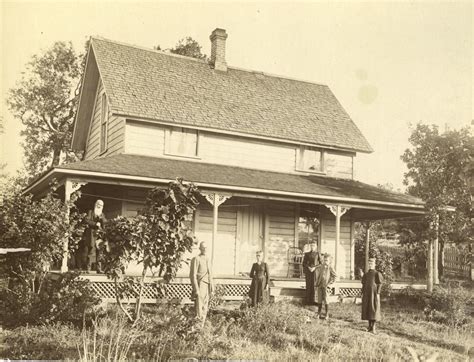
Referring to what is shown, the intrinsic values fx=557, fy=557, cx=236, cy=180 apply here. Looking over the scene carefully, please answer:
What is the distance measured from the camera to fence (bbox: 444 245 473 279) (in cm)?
3228

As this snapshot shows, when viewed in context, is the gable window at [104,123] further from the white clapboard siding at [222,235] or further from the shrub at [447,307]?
the shrub at [447,307]

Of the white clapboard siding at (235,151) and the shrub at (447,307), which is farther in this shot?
the white clapboard siding at (235,151)

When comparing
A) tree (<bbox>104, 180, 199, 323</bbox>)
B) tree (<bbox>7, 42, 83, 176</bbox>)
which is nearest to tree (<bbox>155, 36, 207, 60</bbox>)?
tree (<bbox>7, 42, 83, 176</bbox>)

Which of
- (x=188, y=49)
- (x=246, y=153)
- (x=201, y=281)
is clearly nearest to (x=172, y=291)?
(x=201, y=281)

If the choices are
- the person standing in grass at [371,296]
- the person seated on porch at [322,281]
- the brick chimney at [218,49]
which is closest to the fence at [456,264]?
the brick chimney at [218,49]

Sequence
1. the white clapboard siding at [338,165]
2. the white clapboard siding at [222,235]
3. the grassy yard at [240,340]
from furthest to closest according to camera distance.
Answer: the white clapboard siding at [338,165]
the white clapboard siding at [222,235]
the grassy yard at [240,340]

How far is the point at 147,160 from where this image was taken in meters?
17.1

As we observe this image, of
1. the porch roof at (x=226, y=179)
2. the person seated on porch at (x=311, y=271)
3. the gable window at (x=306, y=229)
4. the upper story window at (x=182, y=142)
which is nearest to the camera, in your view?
the porch roof at (x=226, y=179)

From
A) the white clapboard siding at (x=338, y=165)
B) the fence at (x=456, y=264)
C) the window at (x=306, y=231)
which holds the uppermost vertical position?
the white clapboard siding at (x=338, y=165)

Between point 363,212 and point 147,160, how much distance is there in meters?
8.57

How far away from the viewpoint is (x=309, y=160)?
20953 mm

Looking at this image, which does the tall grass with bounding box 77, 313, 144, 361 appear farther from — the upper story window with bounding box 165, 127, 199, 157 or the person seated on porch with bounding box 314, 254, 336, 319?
the upper story window with bounding box 165, 127, 199, 157

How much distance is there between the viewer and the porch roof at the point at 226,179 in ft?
47.6

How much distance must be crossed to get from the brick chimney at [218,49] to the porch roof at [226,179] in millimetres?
5679
